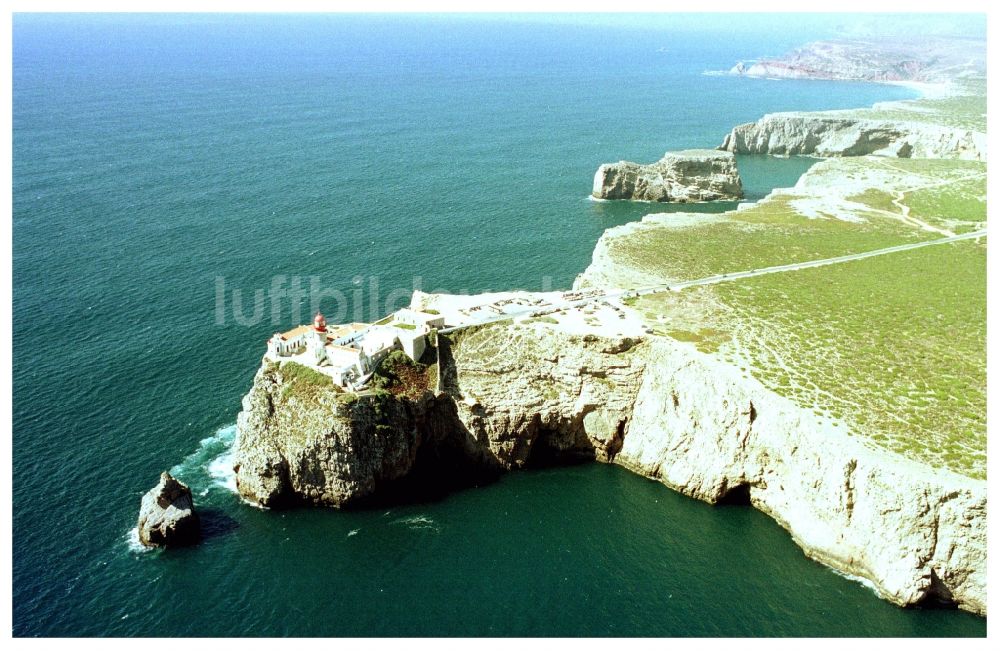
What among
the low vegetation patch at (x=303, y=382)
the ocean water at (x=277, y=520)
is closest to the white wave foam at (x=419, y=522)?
the ocean water at (x=277, y=520)

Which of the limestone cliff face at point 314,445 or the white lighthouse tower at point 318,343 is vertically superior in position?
the white lighthouse tower at point 318,343

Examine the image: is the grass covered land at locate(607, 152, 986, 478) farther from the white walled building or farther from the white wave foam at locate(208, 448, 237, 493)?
the white wave foam at locate(208, 448, 237, 493)

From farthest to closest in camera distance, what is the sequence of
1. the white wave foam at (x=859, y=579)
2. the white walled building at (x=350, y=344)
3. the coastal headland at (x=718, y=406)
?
the white walled building at (x=350, y=344)
the white wave foam at (x=859, y=579)
the coastal headland at (x=718, y=406)

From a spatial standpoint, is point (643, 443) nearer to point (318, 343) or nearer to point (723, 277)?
point (723, 277)

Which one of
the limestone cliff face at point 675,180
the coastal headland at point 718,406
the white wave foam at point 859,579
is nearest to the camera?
the coastal headland at point 718,406

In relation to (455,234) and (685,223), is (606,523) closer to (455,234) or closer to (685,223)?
(685,223)

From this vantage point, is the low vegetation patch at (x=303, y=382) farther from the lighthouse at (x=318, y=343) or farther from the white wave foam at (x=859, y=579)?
the white wave foam at (x=859, y=579)

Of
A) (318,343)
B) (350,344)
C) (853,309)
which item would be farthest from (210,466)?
(853,309)
